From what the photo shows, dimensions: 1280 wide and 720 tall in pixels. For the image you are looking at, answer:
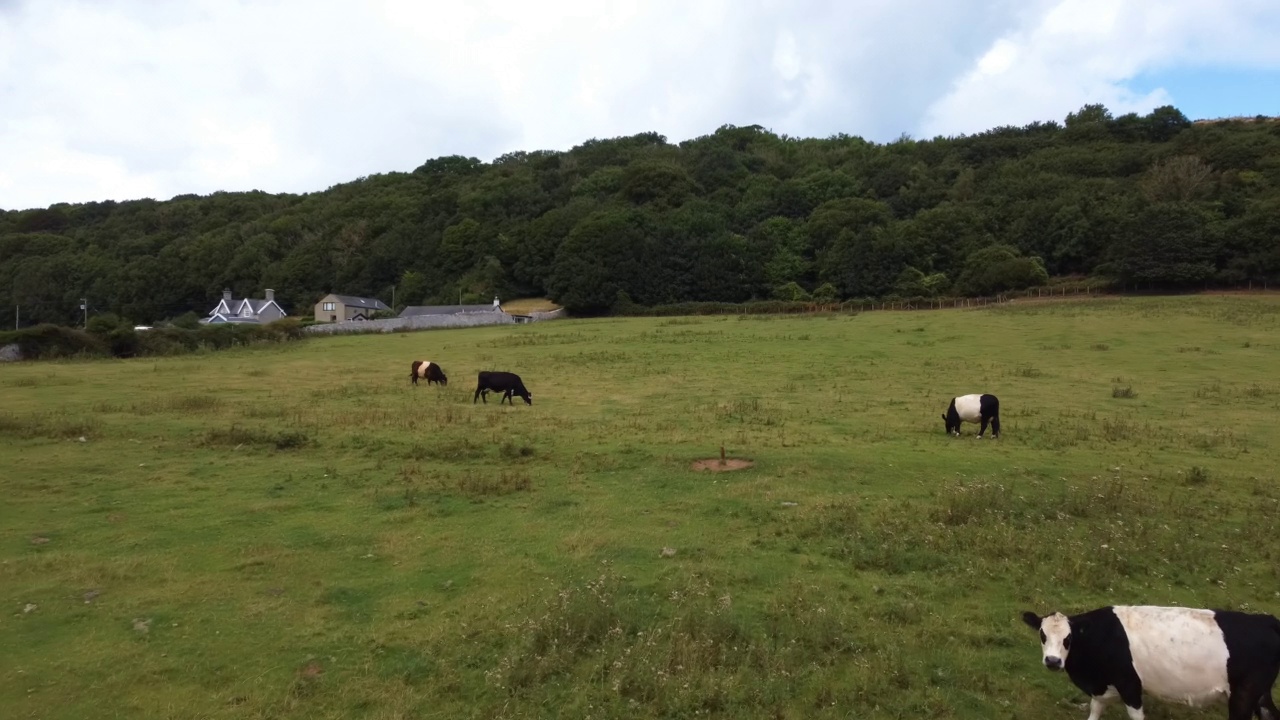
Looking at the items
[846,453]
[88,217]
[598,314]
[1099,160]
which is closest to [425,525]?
[846,453]

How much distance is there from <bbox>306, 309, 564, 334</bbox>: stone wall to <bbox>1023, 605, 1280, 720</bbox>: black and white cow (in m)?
59.6

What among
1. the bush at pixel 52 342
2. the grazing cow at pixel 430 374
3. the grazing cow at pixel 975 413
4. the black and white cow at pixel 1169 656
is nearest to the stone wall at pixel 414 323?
the bush at pixel 52 342

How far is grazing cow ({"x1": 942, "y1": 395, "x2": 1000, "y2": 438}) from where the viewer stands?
18.9m

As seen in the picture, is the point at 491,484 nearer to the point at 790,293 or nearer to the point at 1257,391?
the point at 1257,391

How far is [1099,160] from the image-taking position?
98.6 m

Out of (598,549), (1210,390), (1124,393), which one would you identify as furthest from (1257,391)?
(598,549)

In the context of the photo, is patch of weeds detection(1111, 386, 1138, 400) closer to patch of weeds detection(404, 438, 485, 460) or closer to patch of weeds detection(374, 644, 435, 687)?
patch of weeds detection(404, 438, 485, 460)

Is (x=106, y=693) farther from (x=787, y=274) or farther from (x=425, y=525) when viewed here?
(x=787, y=274)

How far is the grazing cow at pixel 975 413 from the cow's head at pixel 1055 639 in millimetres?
12899

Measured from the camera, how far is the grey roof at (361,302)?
98750 millimetres

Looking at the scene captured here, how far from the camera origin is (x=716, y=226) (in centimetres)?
9206

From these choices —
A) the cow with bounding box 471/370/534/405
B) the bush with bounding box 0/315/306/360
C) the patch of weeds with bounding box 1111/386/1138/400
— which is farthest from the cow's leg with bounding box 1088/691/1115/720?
the bush with bounding box 0/315/306/360

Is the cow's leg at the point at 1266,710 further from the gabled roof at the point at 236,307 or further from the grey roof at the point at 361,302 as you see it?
the gabled roof at the point at 236,307

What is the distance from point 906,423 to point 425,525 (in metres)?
13.3
